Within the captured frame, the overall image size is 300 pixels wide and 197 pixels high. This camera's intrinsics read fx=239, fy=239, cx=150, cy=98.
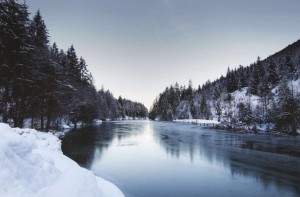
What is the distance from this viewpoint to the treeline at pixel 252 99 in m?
53.1

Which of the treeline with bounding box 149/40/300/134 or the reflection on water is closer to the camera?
the reflection on water

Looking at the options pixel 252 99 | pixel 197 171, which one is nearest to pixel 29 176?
pixel 197 171

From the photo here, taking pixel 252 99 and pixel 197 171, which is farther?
pixel 252 99

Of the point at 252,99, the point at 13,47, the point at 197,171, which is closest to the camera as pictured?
the point at 197,171

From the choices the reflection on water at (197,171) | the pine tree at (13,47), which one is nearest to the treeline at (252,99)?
the reflection on water at (197,171)

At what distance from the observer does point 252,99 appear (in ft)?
289

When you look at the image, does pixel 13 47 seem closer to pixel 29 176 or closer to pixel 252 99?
pixel 29 176

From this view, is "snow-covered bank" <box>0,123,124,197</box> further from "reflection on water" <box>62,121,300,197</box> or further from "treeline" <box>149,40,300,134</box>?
"treeline" <box>149,40,300,134</box>

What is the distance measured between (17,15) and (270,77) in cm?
8546

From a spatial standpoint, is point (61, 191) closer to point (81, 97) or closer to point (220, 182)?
point (220, 182)

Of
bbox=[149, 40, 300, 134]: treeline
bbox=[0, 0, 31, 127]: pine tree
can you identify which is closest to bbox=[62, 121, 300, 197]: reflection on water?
bbox=[0, 0, 31, 127]: pine tree

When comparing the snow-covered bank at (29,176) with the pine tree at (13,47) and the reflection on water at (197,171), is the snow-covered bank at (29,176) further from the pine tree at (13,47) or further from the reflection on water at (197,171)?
the pine tree at (13,47)

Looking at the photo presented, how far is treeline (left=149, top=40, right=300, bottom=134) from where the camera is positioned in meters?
53.1

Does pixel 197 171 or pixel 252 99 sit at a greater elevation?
pixel 252 99
